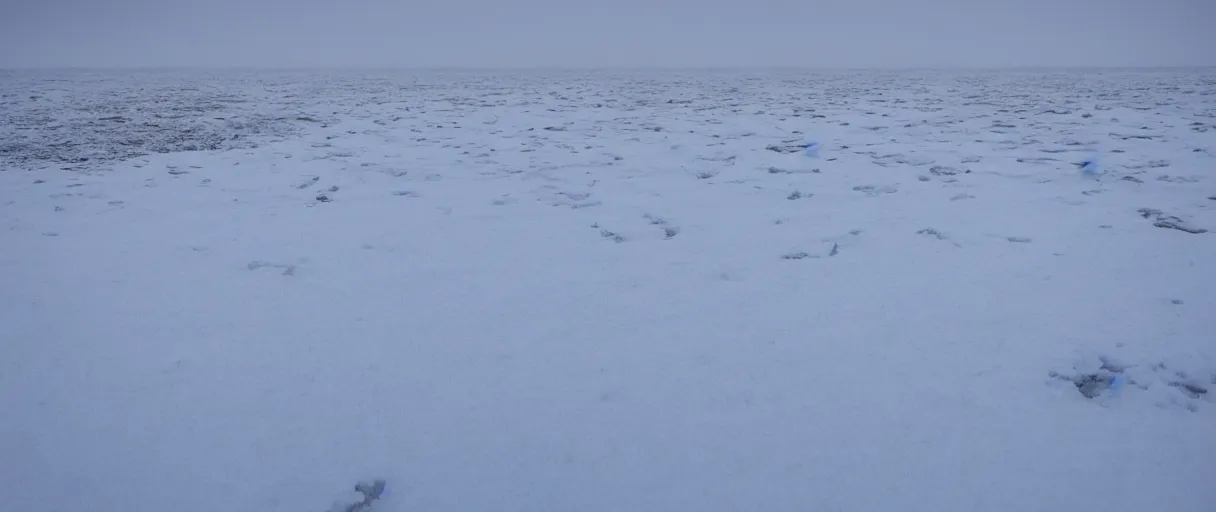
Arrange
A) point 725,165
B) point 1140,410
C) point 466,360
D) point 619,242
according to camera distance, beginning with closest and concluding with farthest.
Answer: point 1140,410, point 466,360, point 619,242, point 725,165

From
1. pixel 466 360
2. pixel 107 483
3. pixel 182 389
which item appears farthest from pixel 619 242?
pixel 107 483

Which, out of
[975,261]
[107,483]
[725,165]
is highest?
[725,165]

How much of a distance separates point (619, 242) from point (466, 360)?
4.31ft

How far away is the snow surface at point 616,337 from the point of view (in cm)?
159

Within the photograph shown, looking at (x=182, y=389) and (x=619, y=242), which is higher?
(x=619, y=242)

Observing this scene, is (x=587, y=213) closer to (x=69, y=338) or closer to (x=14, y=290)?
(x=69, y=338)

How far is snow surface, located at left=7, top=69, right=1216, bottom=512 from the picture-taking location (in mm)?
1587

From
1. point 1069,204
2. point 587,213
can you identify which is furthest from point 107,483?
point 1069,204

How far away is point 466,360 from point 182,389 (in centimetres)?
95

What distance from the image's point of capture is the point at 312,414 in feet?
6.03

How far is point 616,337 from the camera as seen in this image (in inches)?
88.6

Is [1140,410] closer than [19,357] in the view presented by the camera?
Yes

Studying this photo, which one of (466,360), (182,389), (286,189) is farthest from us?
(286,189)

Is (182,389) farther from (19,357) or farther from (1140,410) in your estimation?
(1140,410)
